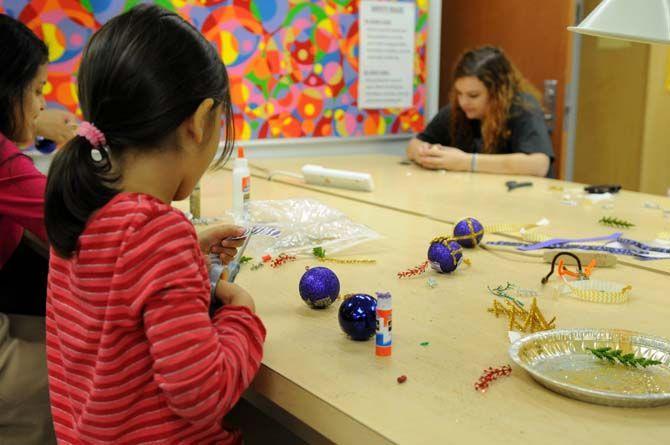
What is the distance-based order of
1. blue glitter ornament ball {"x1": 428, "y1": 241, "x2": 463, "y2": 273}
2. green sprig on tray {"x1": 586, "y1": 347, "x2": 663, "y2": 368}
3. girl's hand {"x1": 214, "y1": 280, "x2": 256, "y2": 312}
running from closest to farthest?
1. green sprig on tray {"x1": 586, "y1": 347, "x2": 663, "y2": 368}
2. girl's hand {"x1": 214, "y1": 280, "x2": 256, "y2": 312}
3. blue glitter ornament ball {"x1": 428, "y1": 241, "x2": 463, "y2": 273}

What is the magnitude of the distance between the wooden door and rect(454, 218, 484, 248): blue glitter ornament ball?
7.48 ft

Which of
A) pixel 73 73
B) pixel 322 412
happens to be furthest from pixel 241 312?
pixel 73 73

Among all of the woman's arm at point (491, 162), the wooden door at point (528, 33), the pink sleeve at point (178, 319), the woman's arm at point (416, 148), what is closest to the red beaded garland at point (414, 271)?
the pink sleeve at point (178, 319)

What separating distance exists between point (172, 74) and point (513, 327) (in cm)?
58

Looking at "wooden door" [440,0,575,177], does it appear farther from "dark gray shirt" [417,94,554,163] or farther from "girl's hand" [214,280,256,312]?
"girl's hand" [214,280,256,312]

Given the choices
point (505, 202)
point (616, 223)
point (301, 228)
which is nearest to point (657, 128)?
point (505, 202)

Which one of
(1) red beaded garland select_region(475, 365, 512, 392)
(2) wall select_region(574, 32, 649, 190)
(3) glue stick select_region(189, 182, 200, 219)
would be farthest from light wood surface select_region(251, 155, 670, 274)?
(2) wall select_region(574, 32, 649, 190)

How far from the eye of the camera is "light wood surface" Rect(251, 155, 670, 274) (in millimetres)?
1713

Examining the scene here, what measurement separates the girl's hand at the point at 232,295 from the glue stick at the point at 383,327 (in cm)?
17

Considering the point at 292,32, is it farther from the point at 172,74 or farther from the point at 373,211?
the point at 172,74

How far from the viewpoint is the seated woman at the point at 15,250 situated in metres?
1.30

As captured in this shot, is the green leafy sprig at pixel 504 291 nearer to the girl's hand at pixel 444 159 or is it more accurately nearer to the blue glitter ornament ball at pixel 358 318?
the blue glitter ornament ball at pixel 358 318

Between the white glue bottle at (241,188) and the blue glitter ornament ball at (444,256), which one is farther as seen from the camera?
the white glue bottle at (241,188)

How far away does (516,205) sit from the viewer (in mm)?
1971
